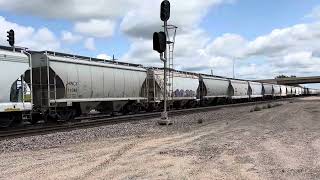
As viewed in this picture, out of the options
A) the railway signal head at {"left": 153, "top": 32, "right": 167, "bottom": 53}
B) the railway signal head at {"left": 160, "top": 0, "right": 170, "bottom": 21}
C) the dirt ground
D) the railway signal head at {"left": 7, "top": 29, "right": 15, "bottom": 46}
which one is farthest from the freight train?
the dirt ground

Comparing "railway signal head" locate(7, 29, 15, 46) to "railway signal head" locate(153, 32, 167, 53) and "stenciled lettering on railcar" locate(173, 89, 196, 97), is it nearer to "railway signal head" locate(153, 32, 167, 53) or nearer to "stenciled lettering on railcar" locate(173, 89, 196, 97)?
"railway signal head" locate(153, 32, 167, 53)

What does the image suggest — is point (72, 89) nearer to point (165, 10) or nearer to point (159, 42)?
point (159, 42)

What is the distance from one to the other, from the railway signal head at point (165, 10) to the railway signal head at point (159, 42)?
759 millimetres

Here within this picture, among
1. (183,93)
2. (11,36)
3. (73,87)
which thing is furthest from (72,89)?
(183,93)

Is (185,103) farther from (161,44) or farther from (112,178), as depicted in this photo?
(112,178)

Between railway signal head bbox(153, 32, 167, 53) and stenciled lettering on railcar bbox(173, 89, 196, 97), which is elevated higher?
railway signal head bbox(153, 32, 167, 53)

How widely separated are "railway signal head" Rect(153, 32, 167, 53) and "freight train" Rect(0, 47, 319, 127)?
220 inches

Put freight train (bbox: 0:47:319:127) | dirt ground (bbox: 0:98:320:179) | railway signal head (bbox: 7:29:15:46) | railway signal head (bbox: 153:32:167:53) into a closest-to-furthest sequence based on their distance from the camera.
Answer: dirt ground (bbox: 0:98:320:179), railway signal head (bbox: 153:32:167:53), freight train (bbox: 0:47:319:127), railway signal head (bbox: 7:29:15:46)

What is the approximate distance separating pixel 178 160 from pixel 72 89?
14617 millimetres

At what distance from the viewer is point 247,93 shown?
59.3m

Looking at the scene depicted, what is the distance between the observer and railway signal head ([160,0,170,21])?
721 inches

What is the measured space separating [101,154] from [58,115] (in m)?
12.5

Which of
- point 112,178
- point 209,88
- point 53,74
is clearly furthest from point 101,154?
point 209,88

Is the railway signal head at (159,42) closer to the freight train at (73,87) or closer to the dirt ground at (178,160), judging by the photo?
the freight train at (73,87)
